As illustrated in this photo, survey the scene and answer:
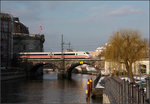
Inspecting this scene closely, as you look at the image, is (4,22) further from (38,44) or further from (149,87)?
(149,87)

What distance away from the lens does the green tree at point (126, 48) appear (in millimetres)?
36531

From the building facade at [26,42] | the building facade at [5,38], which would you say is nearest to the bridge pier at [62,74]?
the building facade at [5,38]

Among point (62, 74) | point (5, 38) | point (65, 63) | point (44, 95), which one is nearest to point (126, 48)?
point (44, 95)

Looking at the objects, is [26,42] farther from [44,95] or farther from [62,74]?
[44,95]

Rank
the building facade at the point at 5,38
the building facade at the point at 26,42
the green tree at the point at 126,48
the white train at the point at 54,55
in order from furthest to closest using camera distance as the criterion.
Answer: the building facade at the point at 26,42 → the white train at the point at 54,55 → the building facade at the point at 5,38 → the green tree at the point at 126,48

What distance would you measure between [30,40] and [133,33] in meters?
74.2

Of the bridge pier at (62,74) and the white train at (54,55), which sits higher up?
the white train at (54,55)

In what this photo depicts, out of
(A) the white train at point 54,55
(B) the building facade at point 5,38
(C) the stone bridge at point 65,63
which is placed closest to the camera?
(B) the building facade at point 5,38

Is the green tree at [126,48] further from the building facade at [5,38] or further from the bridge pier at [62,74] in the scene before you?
the building facade at [5,38]

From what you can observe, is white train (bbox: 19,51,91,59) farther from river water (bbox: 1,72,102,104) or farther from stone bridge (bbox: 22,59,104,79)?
river water (bbox: 1,72,102,104)

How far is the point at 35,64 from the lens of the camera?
8831 centimetres

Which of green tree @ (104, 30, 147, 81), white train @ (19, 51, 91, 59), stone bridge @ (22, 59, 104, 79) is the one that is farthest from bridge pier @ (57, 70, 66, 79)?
green tree @ (104, 30, 147, 81)

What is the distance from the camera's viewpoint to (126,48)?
3684 cm

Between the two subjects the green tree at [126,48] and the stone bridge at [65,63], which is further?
the stone bridge at [65,63]
